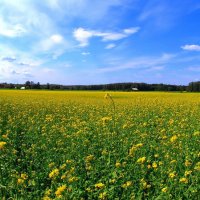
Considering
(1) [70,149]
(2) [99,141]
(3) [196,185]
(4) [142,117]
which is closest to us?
(3) [196,185]

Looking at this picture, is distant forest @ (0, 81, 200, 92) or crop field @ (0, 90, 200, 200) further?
distant forest @ (0, 81, 200, 92)

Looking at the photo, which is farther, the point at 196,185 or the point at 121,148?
the point at 121,148

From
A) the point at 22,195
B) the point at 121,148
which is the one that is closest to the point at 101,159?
the point at 121,148

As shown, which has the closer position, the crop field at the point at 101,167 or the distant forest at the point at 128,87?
the crop field at the point at 101,167

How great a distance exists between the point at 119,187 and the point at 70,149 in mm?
2529

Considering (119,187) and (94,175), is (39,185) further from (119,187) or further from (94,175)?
(119,187)

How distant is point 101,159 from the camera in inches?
291

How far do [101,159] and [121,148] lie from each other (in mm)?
757

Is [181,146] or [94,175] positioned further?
[181,146]

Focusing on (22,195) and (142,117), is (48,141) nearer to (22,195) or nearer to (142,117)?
(22,195)

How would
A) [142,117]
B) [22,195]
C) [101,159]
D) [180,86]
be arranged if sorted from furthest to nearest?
[180,86] < [142,117] < [101,159] < [22,195]

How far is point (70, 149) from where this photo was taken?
26.0 ft

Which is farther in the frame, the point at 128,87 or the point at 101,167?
the point at 128,87

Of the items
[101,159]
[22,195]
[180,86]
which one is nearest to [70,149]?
[101,159]
